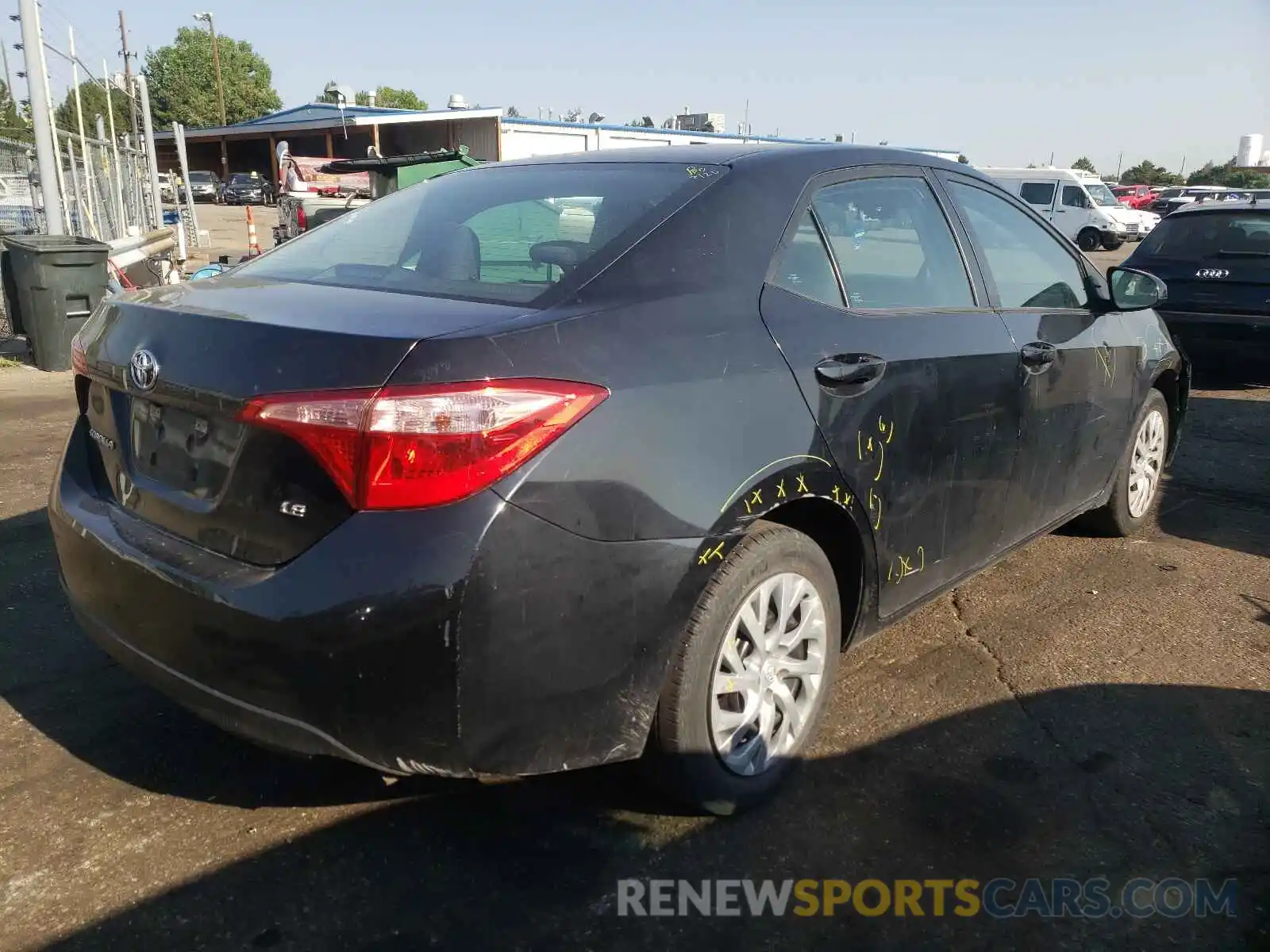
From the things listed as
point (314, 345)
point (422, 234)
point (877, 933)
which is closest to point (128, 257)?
point (422, 234)

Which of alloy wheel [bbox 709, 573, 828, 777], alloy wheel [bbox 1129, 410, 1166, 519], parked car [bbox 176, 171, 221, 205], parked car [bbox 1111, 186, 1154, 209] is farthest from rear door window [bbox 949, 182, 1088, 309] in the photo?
parked car [bbox 176, 171, 221, 205]

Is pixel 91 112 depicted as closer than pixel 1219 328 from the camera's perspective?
No

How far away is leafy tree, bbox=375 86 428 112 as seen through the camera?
8188 centimetres

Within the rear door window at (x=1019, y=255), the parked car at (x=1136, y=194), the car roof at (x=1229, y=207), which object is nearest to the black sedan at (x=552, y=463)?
the rear door window at (x=1019, y=255)

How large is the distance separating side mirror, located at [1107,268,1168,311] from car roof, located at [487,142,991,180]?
1.12 meters

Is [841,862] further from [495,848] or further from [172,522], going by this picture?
[172,522]

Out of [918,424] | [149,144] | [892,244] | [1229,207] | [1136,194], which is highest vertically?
[149,144]

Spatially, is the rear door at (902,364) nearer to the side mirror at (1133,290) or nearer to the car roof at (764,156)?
the car roof at (764,156)

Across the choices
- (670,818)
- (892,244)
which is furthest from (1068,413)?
(670,818)

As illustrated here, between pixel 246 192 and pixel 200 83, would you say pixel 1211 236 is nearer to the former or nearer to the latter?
pixel 246 192

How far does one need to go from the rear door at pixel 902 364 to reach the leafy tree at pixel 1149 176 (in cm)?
8085

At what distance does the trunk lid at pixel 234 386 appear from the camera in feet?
6.60

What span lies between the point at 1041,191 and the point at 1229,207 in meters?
16.6

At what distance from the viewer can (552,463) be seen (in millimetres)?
2008
